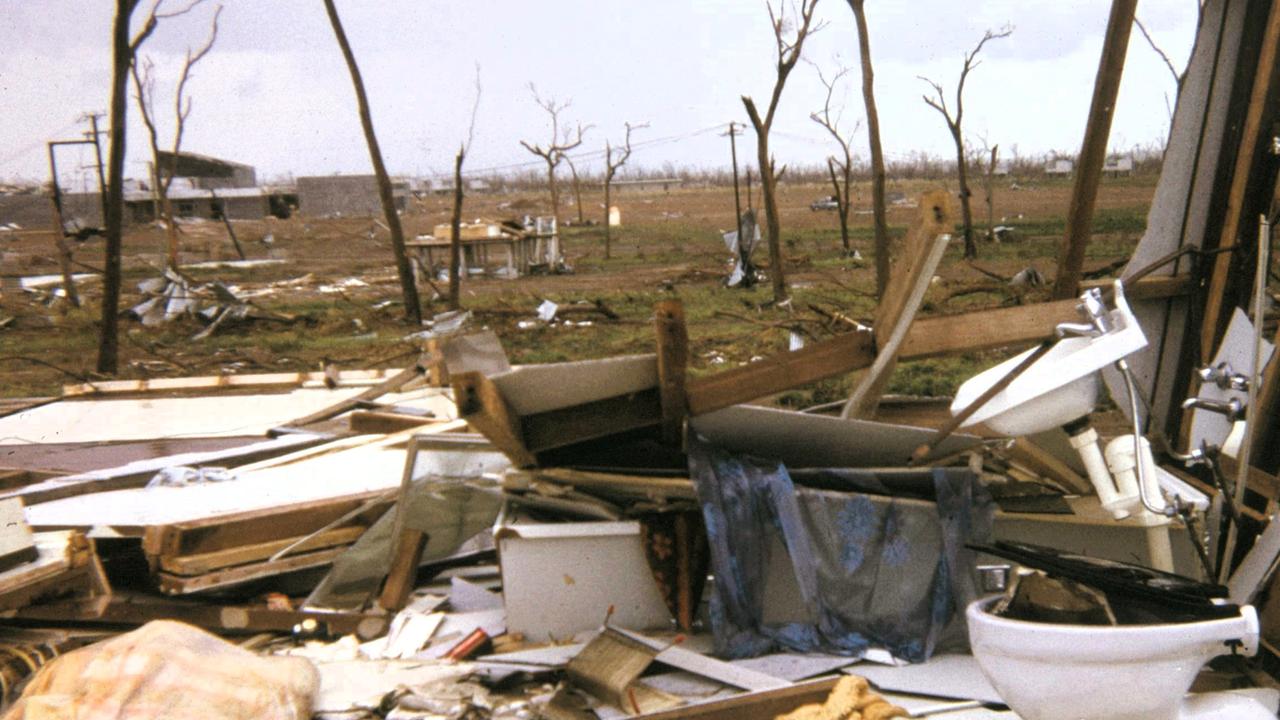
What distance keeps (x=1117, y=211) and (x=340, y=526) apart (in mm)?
28583

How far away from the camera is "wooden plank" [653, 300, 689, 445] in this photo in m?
3.91

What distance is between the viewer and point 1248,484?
14.5 ft

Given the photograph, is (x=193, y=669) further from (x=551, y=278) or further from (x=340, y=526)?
(x=551, y=278)

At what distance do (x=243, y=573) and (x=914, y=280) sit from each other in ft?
11.1

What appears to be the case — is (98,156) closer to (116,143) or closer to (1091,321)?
(116,143)

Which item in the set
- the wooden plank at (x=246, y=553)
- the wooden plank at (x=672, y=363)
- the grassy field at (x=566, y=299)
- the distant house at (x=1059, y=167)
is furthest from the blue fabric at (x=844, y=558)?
the distant house at (x=1059, y=167)

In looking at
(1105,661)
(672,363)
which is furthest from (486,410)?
(1105,661)

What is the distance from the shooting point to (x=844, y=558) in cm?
457

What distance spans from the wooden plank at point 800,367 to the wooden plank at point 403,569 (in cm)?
194

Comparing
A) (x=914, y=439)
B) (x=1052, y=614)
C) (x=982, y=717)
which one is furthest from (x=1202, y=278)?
(x=1052, y=614)

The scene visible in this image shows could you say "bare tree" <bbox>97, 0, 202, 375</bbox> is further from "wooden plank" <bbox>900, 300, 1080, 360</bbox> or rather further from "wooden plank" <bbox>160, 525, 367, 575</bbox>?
"wooden plank" <bbox>900, 300, 1080, 360</bbox>

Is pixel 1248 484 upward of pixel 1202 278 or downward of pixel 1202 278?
downward

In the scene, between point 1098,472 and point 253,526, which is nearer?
point 1098,472

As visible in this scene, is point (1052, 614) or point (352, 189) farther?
point (352, 189)
